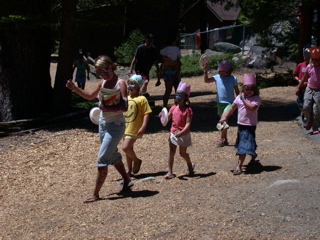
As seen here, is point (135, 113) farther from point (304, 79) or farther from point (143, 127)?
point (304, 79)

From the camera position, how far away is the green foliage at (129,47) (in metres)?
28.7

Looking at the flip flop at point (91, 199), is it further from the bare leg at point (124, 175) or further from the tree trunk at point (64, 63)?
the tree trunk at point (64, 63)

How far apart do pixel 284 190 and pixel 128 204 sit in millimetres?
1791

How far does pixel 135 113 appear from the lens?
272 inches

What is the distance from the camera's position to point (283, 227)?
4688mm

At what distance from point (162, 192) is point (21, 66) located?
585cm

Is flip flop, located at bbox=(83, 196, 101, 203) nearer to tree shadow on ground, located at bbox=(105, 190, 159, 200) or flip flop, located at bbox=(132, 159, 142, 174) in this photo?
tree shadow on ground, located at bbox=(105, 190, 159, 200)

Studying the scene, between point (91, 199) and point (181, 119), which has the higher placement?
point (181, 119)

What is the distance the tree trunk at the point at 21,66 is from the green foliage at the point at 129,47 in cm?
1731

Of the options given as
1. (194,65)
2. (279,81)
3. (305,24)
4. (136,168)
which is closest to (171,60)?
(136,168)

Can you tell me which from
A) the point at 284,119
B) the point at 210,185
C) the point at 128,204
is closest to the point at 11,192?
the point at 128,204

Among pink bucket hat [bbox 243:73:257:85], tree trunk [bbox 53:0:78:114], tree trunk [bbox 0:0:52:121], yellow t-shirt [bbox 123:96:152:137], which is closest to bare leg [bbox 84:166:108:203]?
yellow t-shirt [bbox 123:96:152:137]

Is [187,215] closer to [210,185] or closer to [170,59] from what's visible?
[210,185]

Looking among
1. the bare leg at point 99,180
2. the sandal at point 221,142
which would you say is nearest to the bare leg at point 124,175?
the bare leg at point 99,180
